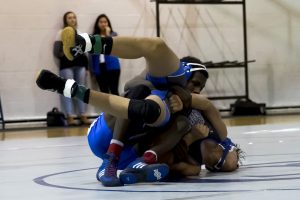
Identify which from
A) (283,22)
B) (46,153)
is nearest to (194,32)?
(283,22)

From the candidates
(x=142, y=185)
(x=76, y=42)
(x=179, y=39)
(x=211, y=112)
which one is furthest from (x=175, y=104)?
(x=179, y=39)

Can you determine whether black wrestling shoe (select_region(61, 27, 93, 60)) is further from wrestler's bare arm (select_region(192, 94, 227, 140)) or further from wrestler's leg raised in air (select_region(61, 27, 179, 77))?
wrestler's bare arm (select_region(192, 94, 227, 140))

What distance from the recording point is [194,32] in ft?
31.2

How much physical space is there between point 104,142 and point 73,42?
64 cm

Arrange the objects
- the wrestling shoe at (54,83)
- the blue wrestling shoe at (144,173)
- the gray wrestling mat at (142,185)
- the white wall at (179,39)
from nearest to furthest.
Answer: the gray wrestling mat at (142,185), the wrestling shoe at (54,83), the blue wrestling shoe at (144,173), the white wall at (179,39)

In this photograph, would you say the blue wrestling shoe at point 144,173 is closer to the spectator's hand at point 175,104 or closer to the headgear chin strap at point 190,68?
the spectator's hand at point 175,104

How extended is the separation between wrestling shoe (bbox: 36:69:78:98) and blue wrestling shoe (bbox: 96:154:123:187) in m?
0.39

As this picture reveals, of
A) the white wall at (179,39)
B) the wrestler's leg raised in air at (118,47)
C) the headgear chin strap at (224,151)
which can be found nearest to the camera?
the wrestler's leg raised in air at (118,47)

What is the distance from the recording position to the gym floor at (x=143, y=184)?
242cm

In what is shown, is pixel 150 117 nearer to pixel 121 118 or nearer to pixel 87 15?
pixel 121 118

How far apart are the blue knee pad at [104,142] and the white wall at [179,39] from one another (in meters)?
5.57

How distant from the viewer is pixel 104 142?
3047 millimetres

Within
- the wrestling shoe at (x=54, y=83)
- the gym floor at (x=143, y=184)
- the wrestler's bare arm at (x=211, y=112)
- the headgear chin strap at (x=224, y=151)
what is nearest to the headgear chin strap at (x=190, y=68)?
the wrestler's bare arm at (x=211, y=112)

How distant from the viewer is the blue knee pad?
3010 mm
